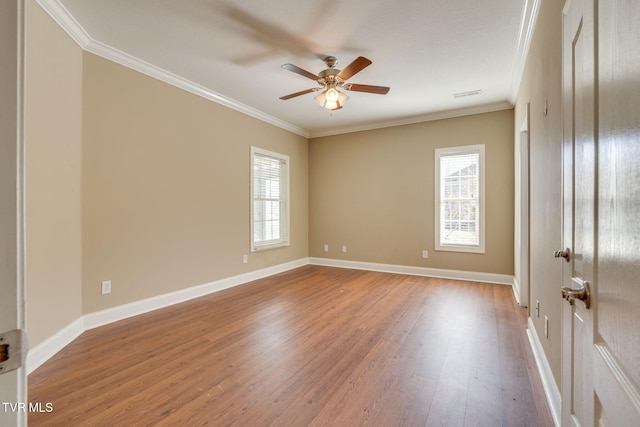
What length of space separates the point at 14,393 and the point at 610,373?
4.07ft

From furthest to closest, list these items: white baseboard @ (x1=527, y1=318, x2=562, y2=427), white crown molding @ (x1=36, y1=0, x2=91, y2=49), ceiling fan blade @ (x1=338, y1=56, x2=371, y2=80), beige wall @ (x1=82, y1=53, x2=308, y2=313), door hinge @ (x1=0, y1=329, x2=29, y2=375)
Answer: beige wall @ (x1=82, y1=53, x2=308, y2=313), ceiling fan blade @ (x1=338, y1=56, x2=371, y2=80), white crown molding @ (x1=36, y1=0, x2=91, y2=49), white baseboard @ (x1=527, y1=318, x2=562, y2=427), door hinge @ (x1=0, y1=329, x2=29, y2=375)

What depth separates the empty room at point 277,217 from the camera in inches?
29.0

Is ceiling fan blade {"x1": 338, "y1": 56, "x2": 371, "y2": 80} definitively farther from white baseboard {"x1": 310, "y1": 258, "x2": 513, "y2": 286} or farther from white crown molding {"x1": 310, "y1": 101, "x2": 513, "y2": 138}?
white baseboard {"x1": 310, "y1": 258, "x2": 513, "y2": 286}

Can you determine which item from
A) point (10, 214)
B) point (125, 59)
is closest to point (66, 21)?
point (125, 59)

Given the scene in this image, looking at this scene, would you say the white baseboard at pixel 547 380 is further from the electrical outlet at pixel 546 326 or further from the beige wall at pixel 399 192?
the beige wall at pixel 399 192

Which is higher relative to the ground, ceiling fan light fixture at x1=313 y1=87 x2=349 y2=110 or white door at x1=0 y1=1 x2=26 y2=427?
ceiling fan light fixture at x1=313 y1=87 x2=349 y2=110

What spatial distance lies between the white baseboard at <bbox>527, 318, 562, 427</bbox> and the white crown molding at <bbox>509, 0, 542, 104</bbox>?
2.61 m

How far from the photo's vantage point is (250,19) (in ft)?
8.41

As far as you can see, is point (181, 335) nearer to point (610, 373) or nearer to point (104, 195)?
point (104, 195)

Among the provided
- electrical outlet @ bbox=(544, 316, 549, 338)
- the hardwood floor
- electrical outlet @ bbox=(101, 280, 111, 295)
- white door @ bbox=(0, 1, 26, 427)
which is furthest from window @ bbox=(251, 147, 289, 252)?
white door @ bbox=(0, 1, 26, 427)

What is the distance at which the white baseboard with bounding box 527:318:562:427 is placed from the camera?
1599mm

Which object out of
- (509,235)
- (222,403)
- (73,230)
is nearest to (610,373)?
(222,403)


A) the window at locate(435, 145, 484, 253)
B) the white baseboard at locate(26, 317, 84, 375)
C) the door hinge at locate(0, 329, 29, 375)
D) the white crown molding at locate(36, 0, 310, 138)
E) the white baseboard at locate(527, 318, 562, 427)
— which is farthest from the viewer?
the window at locate(435, 145, 484, 253)

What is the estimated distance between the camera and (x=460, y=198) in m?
4.97
